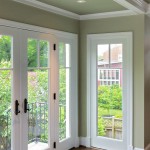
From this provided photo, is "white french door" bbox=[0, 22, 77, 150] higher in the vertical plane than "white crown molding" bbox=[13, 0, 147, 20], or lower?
lower

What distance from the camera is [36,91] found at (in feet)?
12.5

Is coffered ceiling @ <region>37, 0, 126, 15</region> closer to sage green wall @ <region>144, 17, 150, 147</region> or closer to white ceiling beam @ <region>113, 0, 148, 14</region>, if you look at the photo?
white ceiling beam @ <region>113, 0, 148, 14</region>

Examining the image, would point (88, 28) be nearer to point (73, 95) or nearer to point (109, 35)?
point (109, 35)

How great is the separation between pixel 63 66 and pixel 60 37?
0.53 m

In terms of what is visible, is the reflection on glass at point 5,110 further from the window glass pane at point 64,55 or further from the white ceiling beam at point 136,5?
the white ceiling beam at point 136,5

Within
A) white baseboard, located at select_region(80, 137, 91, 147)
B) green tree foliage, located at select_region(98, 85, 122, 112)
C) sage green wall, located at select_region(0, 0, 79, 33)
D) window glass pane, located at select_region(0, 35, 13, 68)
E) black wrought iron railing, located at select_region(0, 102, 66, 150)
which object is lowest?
white baseboard, located at select_region(80, 137, 91, 147)

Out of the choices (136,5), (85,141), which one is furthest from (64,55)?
(85,141)

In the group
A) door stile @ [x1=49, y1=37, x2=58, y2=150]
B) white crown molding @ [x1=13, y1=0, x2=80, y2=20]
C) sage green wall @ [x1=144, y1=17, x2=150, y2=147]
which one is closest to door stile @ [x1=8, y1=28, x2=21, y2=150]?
white crown molding @ [x1=13, y1=0, x2=80, y2=20]

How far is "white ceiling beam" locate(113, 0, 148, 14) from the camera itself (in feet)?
11.3

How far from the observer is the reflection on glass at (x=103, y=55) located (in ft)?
15.1

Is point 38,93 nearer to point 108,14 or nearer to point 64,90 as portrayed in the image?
point 64,90

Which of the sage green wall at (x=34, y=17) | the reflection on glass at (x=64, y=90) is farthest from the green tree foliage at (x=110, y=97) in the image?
the sage green wall at (x=34, y=17)

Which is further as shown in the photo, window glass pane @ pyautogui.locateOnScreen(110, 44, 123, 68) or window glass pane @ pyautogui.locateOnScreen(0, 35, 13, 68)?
window glass pane @ pyautogui.locateOnScreen(110, 44, 123, 68)

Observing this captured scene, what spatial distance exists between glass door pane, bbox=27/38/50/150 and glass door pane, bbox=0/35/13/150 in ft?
1.26
